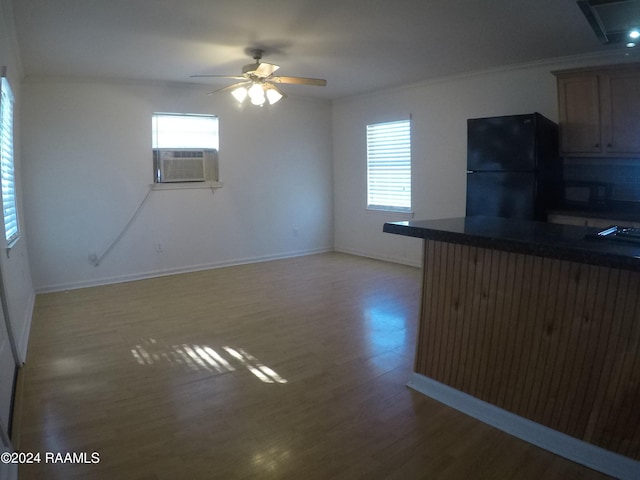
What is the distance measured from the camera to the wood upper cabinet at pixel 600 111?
3.59 m

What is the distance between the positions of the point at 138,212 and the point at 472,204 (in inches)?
156

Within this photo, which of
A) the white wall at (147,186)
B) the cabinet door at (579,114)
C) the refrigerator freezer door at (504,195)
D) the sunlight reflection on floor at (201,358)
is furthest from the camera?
the white wall at (147,186)

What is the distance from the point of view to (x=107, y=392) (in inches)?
98.1

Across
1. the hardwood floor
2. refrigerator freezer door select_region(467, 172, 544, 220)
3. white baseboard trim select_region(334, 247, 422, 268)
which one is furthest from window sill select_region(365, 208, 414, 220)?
the hardwood floor

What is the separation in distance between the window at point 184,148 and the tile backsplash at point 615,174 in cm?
428

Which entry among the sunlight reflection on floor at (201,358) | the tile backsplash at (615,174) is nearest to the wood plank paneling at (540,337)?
the sunlight reflection on floor at (201,358)

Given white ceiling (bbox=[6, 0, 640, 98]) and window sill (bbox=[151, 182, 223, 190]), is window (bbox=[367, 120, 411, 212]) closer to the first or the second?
white ceiling (bbox=[6, 0, 640, 98])

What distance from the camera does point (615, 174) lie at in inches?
158

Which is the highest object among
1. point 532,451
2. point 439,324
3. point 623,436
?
point 439,324

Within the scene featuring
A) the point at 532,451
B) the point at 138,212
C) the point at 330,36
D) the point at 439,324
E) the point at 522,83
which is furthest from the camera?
the point at 138,212

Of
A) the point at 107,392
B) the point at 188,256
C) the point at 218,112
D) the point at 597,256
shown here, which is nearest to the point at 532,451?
the point at 597,256

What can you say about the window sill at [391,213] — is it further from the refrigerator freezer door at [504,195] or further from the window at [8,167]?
the window at [8,167]

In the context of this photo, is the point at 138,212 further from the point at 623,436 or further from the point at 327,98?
the point at 623,436

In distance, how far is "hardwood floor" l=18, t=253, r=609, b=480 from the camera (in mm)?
1853
